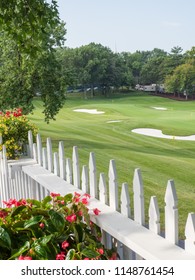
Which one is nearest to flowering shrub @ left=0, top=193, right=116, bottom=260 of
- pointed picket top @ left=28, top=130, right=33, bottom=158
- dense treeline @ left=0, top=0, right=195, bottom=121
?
pointed picket top @ left=28, top=130, right=33, bottom=158

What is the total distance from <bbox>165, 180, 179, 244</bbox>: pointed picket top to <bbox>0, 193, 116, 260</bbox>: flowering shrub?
414 millimetres

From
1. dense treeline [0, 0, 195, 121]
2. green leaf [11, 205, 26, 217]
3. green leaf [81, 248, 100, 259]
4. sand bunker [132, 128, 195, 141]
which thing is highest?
dense treeline [0, 0, 195, 121]

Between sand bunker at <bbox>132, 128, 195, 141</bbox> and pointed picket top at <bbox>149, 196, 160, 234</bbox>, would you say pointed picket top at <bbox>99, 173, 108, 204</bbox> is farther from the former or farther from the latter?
sand bunker at <bbox>132, 128, 195, 141</bbox>

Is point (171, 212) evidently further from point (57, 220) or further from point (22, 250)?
point (22, 250)

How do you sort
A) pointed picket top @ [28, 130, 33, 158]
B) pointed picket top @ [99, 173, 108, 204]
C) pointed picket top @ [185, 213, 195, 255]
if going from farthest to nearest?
pointed picket top @ [28, 130, 33, 158] < pointed picket top @ [99, 173, 108, 204] < pointed picket top @ [185, 213, 195, 255]

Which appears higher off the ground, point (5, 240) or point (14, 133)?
point (14, 133)

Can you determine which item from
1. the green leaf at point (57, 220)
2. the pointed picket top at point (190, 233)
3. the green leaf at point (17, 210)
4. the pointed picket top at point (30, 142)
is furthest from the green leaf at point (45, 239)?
the pointed picket top at point (30, 142)

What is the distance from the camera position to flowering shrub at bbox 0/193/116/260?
8.23 feet

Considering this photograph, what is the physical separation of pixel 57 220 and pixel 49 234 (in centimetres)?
10

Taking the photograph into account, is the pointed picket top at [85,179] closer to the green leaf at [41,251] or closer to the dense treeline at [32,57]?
the green leaf at [41,251]

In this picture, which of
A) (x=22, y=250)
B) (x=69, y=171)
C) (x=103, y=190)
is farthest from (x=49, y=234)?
(x=69, y=171)

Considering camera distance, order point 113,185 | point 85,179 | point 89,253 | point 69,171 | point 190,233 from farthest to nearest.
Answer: point 69,171 < point 85,179 < point 113,185 < point 89,253 < point 190,233

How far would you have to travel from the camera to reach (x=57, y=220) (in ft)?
8.95

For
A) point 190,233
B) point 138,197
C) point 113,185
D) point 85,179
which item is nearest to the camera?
point 190,233
